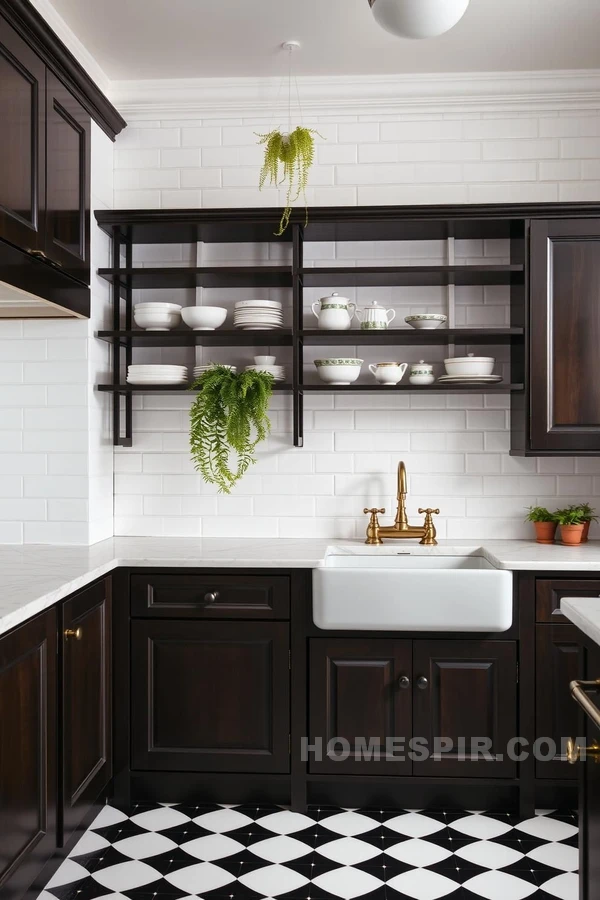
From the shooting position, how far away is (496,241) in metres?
3.13

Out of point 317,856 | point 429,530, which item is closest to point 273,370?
point 429,530

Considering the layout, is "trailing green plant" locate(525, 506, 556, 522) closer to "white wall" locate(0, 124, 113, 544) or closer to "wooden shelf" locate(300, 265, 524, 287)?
"wooden shelf" locate(300, 265, 524, 287)

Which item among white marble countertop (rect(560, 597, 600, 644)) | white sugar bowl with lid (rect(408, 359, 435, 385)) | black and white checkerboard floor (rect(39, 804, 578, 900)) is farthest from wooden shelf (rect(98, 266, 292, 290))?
black and white checkerboard floor (rect(39, 804, 578, 900))

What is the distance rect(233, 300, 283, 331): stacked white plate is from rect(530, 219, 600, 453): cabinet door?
99 cm

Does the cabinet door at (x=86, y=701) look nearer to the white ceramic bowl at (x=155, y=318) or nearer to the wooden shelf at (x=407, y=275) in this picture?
the white ceramic bowl at (x=155, y=318)

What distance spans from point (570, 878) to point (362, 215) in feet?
7.58

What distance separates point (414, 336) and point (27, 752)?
1.94 metres

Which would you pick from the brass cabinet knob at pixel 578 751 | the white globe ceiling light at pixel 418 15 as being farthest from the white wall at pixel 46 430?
the brass cabinet knob at pixel 578 751

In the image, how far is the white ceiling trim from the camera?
308 cm

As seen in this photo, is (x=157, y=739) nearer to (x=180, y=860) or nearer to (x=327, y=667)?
(x=180, y=860)

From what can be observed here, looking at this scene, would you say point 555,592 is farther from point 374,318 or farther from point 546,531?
point 374,318

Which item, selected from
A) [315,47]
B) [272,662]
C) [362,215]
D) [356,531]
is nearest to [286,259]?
[362,215]

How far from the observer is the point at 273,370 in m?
2.97

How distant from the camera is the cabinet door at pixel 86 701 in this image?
2.17 metres
